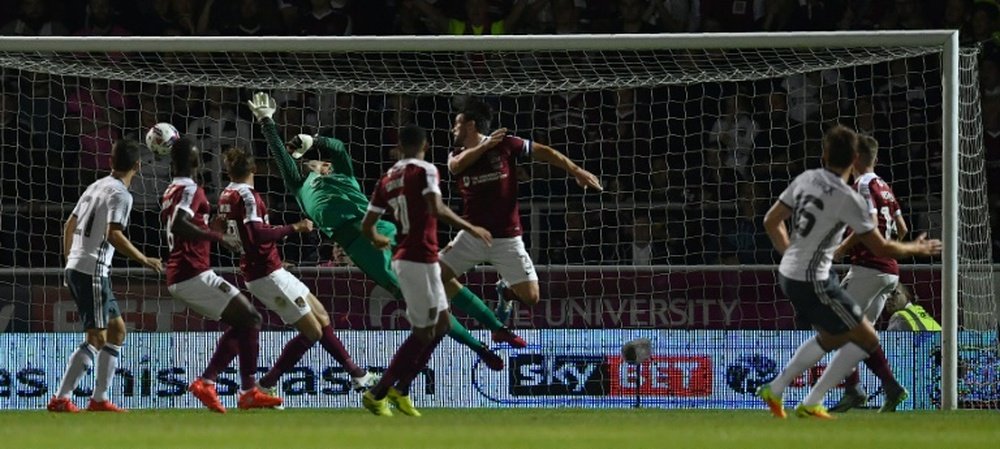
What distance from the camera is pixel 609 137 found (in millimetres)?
18203

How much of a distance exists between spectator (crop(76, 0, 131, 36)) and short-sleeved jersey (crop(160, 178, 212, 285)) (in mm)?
6594

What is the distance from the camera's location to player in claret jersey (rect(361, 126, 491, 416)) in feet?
40.6

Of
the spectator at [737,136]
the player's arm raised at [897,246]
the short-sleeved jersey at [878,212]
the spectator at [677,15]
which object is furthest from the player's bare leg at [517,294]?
the spectator at [677,15]

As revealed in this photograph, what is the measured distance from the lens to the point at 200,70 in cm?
1831

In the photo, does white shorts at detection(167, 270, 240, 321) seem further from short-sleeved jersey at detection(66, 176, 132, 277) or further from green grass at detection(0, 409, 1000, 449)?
green grass at detection(0, 409, 1000, 449)

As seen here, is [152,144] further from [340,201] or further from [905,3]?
[905,3]

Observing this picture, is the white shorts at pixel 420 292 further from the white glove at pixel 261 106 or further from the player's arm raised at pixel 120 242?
the white glove at pixel 261 106

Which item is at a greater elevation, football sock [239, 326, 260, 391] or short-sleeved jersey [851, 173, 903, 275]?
short-sleeved jersey [851, 173, 903, 275]

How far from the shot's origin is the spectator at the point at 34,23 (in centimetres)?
2008

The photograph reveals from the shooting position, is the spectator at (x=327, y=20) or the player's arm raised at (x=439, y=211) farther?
the spectator at (x=327, y=20)

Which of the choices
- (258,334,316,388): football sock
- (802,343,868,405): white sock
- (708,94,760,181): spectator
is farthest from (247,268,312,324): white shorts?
(708,94,760,181): spectator

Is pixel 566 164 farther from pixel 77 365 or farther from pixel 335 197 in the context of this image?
pixel 77 365

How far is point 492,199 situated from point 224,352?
209cm

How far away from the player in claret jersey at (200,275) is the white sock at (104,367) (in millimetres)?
553
